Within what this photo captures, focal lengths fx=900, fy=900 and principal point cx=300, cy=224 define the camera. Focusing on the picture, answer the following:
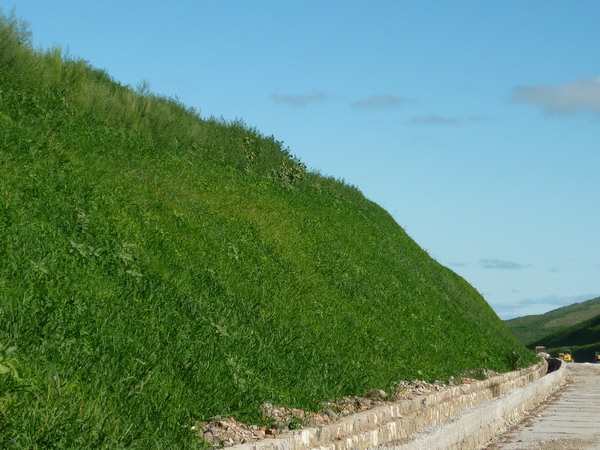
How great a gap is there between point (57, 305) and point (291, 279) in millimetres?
8509

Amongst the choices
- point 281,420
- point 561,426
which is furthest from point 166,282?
point 561,426

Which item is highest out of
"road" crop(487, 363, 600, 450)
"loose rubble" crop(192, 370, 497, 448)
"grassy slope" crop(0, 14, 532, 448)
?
"grassy slope" crop(0, 14, 532, 448)

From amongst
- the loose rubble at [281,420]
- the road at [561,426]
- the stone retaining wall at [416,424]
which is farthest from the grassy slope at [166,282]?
the road at [561,426]

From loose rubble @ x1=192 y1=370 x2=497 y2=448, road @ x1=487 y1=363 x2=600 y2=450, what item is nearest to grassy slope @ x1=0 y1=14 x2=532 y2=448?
loose rubble @ x1=192 y1=370 x2=497 y2=448

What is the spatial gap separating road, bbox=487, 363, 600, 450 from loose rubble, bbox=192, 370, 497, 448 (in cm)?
226

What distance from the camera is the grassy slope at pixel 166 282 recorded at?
8695 mm

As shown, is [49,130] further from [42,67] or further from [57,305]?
[57,305]

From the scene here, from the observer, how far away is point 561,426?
57.8ft

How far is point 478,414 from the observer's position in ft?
47.7

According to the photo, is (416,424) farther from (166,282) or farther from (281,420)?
(166,282)

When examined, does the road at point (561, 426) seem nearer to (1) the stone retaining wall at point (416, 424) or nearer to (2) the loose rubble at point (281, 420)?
(1) the stone retaining wall at point (416, 424)

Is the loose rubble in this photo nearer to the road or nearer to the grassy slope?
the grassy slope

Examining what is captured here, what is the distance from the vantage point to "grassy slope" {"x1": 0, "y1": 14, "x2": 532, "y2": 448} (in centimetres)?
870

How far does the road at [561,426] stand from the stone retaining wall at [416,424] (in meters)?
0.42
